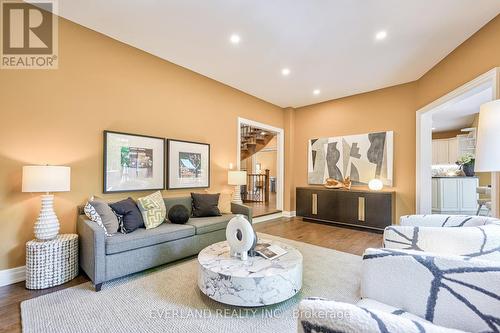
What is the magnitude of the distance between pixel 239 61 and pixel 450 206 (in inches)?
248

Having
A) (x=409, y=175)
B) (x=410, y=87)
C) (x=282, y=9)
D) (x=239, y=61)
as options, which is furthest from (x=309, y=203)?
(x=282, y=9)

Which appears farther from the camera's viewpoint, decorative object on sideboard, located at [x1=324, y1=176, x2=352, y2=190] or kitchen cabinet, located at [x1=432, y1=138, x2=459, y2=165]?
kitchen cabinet, located at [x1=432, y1=138, x2=459, y2=165]

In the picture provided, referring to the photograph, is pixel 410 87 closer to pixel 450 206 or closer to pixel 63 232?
pixel 450 206

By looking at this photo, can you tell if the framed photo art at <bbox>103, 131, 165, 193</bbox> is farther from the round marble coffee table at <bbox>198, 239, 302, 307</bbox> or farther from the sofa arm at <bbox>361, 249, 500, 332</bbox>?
the sofa arm at <bbox>361, 249, 500, 332</bbox>

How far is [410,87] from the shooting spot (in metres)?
4.43

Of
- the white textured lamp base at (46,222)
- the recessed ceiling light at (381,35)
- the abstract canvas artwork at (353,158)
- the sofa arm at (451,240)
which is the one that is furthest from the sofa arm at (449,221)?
the white textured lamp base at (46,222)

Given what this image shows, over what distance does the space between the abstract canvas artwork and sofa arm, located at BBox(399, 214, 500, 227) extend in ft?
8.62

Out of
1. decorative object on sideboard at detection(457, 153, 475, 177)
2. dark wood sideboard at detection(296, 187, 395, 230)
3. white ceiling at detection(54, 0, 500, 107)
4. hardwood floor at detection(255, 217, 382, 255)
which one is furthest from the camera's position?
decorative object on sideboard at detection(457, 153, 475, 177)

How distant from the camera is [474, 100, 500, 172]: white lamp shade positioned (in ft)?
5.18

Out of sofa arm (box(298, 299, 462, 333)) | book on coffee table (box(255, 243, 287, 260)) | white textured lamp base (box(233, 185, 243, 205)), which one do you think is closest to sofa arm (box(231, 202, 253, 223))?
white textured lamp base (box(233, 185, 243, 205))

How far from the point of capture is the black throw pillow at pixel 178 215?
3.05m

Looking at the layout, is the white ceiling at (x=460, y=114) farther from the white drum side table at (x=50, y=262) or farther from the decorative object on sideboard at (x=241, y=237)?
the white drum side table at (x=50, y=262)

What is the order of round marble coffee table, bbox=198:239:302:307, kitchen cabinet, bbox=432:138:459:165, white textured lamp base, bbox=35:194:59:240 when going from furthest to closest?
1. kitchen cabinet, bbox=432:138:459:165
2. white textured lamp base, bbox=35:194:59:240
3. round marble coffee table, bbox=198:239:302:307

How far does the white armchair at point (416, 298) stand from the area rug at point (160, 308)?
0.85m
